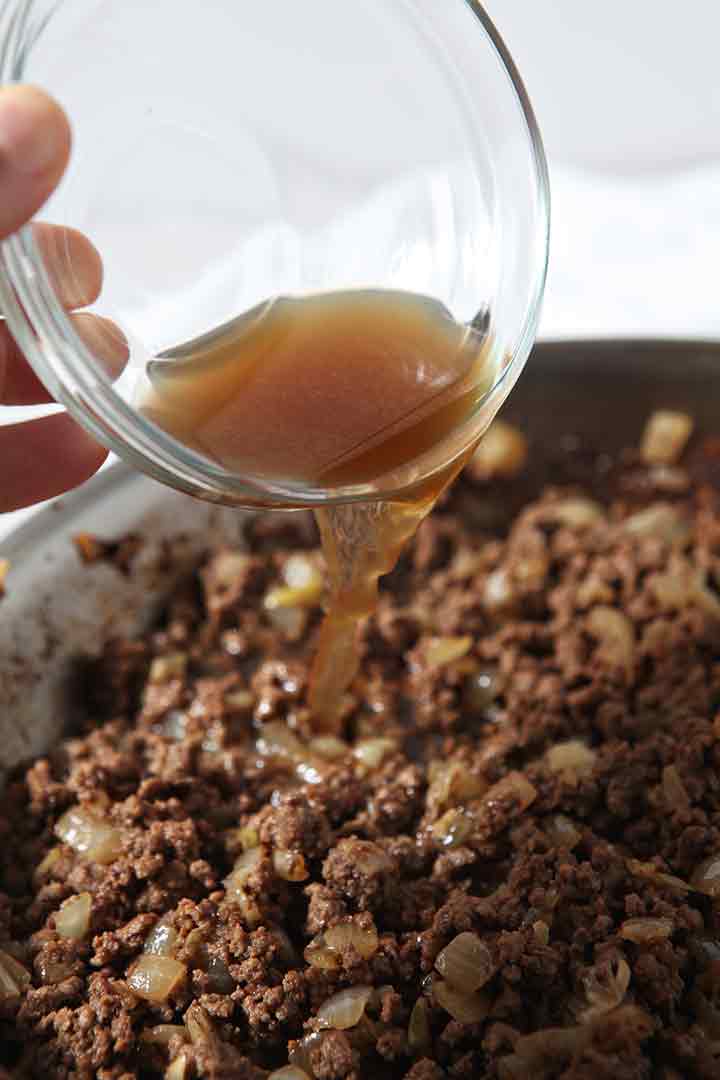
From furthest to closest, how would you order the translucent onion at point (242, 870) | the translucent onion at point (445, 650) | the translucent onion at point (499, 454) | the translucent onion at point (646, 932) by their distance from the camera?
the translucent onion at point (499, 454) < the translucent onion at point (445, 650) < the translucent onion at point (242, 870) < the translucent onion at point (646, 932)

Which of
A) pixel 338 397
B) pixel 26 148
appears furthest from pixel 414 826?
pixel 26 148

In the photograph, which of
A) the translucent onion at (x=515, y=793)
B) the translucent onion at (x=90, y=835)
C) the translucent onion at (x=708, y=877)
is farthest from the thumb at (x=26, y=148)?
the translucent onion at (x=708, y=877)

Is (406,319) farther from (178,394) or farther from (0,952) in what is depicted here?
(0,952)

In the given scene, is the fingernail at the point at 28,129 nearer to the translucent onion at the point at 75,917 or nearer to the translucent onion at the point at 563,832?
the translucent onion at the point at 75,917

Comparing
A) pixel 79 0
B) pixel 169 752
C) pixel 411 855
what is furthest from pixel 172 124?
pixel 411 855

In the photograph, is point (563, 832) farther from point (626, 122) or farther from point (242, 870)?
point (626, 122)

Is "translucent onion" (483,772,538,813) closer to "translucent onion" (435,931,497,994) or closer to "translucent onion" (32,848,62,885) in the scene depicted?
"translucent onion" (435,931,497,994)
